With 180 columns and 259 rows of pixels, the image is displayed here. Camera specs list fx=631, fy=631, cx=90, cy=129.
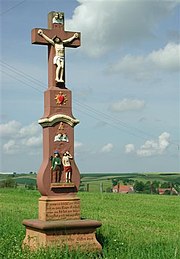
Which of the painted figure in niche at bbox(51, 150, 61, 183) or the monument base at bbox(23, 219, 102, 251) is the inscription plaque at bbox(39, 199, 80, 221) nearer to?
the monument base at bbox(23, 219, 102, 251)

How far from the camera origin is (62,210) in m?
A: 11.4

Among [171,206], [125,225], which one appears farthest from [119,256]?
[171,206]

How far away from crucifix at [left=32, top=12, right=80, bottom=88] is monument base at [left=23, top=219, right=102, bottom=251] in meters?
2.66

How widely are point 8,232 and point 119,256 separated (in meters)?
3.72

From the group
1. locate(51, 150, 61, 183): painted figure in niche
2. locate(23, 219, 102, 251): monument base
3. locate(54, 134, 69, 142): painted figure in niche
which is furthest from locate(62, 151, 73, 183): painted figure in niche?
locate(23, 219, 102, 251): monument base

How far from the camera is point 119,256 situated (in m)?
9.85

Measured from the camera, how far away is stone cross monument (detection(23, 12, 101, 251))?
10.9m

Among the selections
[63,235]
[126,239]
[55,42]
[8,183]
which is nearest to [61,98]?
[55,42]

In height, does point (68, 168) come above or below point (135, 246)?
above

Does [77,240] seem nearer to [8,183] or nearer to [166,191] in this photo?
[166,191]

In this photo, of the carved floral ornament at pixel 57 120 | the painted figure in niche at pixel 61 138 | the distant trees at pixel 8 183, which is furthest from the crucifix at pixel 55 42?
the distant trees at pixel 8 183

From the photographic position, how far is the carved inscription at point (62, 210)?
442 inches

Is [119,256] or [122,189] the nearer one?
[119,256]

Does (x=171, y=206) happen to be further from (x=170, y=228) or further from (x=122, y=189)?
(x=122, y=189)
